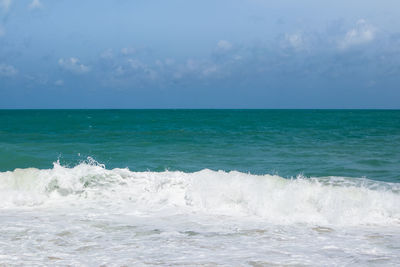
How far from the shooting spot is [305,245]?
600cm

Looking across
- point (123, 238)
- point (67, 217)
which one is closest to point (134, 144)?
point (67, 217)

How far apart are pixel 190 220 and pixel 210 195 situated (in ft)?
5.21

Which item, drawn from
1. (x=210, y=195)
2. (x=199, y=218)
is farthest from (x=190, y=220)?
(x=210, y=195)

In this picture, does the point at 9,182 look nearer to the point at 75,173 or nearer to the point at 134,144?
the point at 75,173

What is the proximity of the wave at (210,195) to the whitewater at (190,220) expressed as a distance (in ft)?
0.07

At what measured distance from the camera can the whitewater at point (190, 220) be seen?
5.50 metres

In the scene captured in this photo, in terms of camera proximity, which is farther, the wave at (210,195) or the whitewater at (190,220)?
the wave at (210,195)

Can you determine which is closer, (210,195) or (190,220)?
(190,220)

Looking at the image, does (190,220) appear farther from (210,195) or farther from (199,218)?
(210,195)

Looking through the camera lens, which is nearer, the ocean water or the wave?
the ocean water

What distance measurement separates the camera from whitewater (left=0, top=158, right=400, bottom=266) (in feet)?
18.0

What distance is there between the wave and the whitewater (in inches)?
0.9

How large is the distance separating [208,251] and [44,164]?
36.6ft

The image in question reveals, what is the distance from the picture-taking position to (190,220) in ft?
25.0
